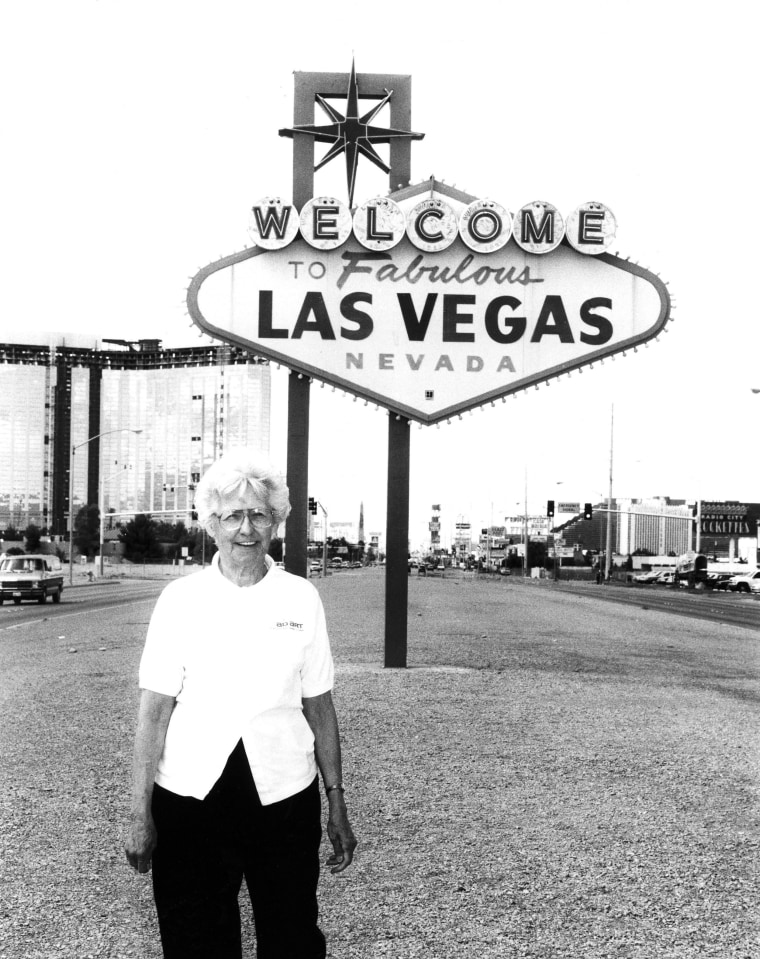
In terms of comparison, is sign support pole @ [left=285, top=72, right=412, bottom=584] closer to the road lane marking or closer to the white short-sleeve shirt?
the white short-sleeve shirt

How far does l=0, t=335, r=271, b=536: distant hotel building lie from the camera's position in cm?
9944

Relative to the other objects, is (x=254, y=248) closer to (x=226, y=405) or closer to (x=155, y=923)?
(x=155, y=923)

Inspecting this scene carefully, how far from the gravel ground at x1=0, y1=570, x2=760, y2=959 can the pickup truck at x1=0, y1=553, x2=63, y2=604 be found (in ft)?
76.4

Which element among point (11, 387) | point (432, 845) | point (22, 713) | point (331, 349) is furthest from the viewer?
point (11, 387)

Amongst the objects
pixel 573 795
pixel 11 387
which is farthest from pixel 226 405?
pixel 573 795

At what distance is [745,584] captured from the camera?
66.6 meters

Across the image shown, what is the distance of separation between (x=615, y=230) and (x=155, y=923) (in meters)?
9.64

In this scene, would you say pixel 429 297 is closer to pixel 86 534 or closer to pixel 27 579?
pixel 27 579

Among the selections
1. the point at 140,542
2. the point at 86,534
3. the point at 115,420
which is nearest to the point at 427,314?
the point at 86,534

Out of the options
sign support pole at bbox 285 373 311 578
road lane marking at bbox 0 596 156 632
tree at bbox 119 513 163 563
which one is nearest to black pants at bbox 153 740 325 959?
sign support pole at bbox 285 373 311 578

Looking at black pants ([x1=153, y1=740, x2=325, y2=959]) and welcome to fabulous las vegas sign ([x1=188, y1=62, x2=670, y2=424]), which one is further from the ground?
welcome to fabulous las vegas sign ([x1=188, y1=62, x2=670, y2=424])

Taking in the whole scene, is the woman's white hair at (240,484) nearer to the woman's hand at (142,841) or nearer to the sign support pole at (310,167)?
the woman's hand at (142,841)

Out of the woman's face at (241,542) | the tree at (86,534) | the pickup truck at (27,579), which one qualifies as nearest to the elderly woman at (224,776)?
the woman's face at (241,542)

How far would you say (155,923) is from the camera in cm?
452
